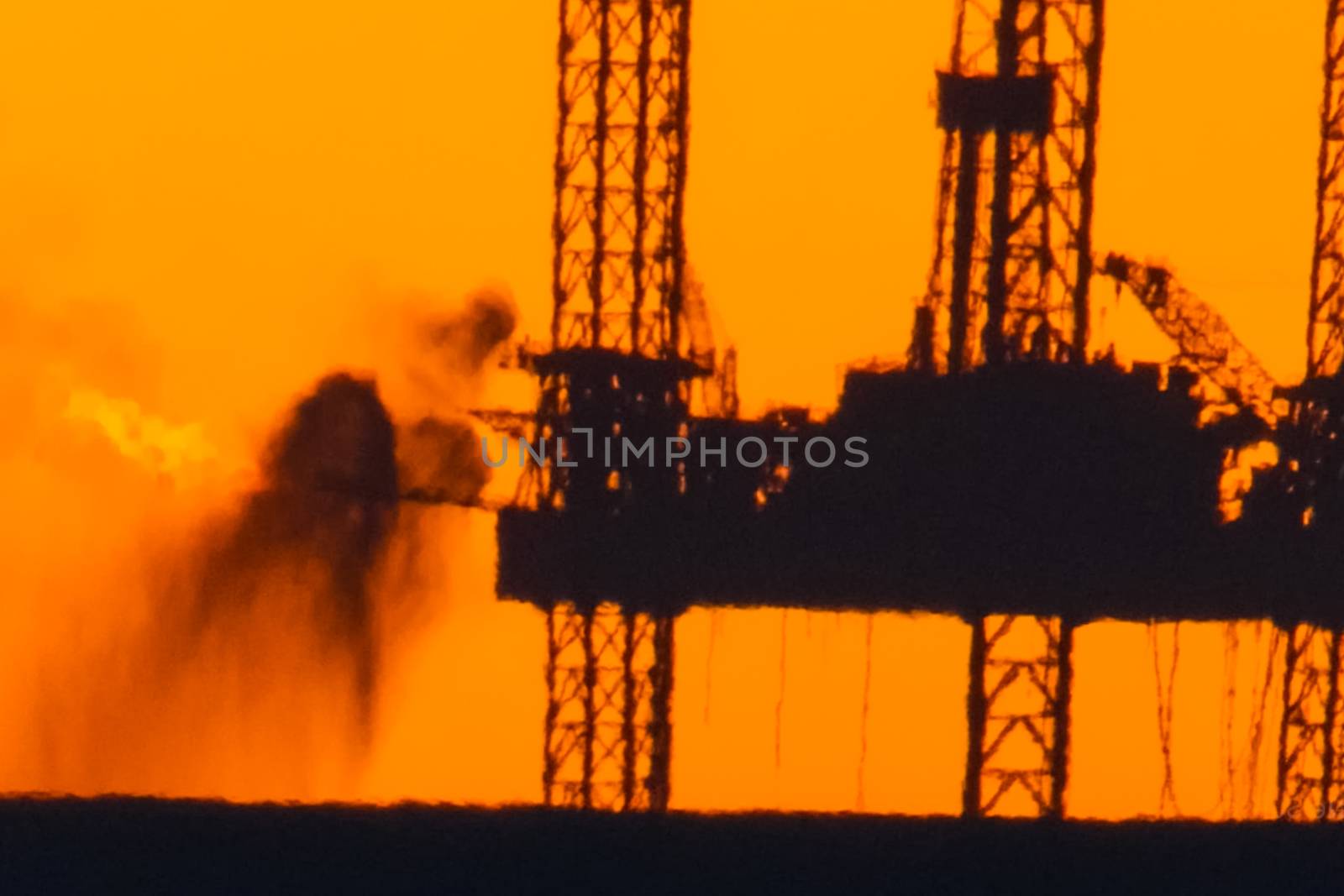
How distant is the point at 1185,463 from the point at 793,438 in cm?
839

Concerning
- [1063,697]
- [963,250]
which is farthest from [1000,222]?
[1063,697]

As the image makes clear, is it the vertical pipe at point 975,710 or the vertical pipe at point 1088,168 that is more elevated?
the vertical pipe at point 1088,168

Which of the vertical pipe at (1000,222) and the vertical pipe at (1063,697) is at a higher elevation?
the vertical pipe at (1000,222)

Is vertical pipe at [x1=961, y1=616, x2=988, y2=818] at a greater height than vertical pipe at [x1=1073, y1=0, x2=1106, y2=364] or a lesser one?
lesser

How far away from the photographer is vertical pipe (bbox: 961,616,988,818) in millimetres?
76312

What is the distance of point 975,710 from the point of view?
7644 cm

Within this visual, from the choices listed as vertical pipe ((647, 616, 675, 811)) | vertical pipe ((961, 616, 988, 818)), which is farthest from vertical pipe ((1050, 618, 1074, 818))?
vertical pipe ((647, 616, 675, 811))

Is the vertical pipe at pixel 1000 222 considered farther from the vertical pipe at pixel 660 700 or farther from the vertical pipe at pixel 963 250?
the vertical pipe at pixel 660 700

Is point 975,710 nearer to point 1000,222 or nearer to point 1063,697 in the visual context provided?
point 1063,697

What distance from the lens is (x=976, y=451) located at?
76312mm

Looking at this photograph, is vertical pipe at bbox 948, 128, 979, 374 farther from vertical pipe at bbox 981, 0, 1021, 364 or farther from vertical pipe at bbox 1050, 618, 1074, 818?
vertical pipe at bbox 1050, 618, 1074, 818

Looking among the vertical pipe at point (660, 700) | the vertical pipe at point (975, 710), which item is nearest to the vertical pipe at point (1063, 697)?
the vertical pipe at point (975, 710)

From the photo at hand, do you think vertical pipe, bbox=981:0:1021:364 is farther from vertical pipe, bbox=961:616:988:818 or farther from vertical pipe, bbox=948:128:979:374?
vertical pipe, bbox=961:616:988:818

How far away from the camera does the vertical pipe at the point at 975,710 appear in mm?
76312
